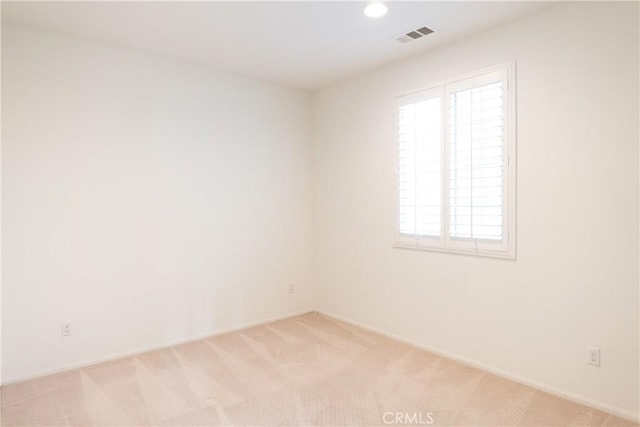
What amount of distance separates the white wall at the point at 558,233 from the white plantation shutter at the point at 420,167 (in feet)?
0.46

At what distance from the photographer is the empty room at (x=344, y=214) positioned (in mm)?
2387

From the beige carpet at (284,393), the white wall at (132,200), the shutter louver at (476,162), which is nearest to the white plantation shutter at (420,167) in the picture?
the shutter louver at (476,162)

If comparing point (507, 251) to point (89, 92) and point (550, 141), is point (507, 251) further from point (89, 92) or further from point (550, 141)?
point (89, 92)

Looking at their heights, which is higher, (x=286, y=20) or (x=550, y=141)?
(x=286, y=20)

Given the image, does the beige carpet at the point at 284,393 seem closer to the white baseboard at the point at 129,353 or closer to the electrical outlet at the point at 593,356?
the white baseboard at the point at 129,353


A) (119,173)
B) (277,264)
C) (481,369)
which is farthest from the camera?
(277,264)

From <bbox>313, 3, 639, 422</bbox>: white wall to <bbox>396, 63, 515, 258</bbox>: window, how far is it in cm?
9

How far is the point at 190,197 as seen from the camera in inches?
143

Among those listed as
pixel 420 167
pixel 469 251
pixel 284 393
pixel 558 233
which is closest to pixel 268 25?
pixel 420 167

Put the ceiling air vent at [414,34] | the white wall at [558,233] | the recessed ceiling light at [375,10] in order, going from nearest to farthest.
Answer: the white wall at [558,233] → the recessed ceiling light at [375,10] → the ceiling air vent at [414,34]

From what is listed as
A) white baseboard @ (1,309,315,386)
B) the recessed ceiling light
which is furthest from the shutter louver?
white baseboard @ (1,309,315,386)

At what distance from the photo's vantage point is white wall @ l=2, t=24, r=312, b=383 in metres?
2.81

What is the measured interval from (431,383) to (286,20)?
112 inches

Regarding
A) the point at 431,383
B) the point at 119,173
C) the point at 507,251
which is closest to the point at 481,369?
the point at 431,383
